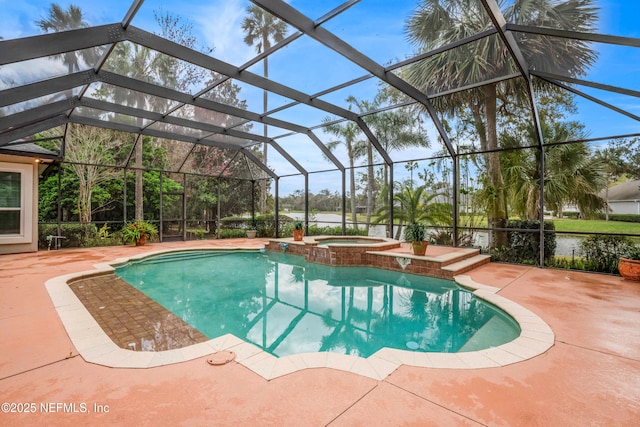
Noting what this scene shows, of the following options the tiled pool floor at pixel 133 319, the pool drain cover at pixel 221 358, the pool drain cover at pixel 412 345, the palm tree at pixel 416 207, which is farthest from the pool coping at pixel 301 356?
the palm tree at pixel 416 207

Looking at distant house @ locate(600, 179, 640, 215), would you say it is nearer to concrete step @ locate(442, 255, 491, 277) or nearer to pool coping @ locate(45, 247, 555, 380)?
concrete step @ locate(442, 255, 491, 277)

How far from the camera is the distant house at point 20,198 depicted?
8.02 m

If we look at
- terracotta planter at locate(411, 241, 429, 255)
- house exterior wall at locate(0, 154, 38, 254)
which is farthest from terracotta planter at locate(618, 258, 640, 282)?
house exterior wall at locate(0, 154, 38, 254)

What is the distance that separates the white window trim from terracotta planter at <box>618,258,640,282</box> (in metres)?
14.9

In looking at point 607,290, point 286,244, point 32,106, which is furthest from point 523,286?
point 32,106

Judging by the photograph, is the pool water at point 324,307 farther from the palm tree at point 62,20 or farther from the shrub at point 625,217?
the shrub at point 625,217

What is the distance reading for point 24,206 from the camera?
326 inches

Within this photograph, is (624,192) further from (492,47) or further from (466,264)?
(492,47)

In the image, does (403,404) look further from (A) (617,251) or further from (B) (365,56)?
(A) (617,251)

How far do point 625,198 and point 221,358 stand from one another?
11.7 meters

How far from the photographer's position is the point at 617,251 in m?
6.34

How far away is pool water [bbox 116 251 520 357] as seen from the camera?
3.66 meters

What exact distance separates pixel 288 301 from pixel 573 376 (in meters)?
3.99

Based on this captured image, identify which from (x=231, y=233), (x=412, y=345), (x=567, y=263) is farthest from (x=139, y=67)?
(x=567, y=263)
